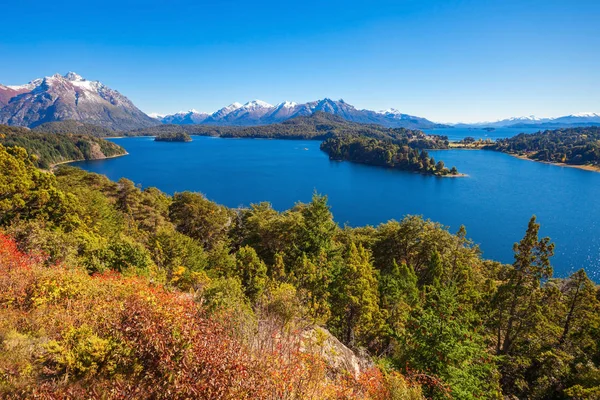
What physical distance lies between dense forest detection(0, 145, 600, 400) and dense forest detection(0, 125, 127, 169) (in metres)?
142

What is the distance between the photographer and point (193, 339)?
290 inches

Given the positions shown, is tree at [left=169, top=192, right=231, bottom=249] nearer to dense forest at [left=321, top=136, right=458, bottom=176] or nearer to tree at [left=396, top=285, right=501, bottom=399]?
tree at [left=396, top=285, right=501, bottom=399]

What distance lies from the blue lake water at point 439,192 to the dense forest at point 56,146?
75.7 feet

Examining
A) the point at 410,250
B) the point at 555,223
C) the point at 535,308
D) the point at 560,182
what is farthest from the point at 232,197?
the point at 560,182

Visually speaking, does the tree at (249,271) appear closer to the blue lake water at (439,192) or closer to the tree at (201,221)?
the tree at (201,221)

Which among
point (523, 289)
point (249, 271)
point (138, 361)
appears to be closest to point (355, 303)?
point (249, 271)

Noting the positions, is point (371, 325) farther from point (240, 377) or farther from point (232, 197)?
point (232, 197)

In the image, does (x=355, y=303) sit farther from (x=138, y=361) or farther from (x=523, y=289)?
(x=138, y=361)

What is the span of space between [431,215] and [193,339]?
84.7m

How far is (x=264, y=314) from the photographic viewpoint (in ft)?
45.5

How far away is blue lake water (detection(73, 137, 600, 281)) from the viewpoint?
6869 cm

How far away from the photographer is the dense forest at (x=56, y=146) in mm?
145750

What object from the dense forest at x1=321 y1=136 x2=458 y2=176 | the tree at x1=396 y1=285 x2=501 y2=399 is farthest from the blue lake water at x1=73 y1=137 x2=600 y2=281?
the tree at x1=396 y1=285 x2=501 y2=399

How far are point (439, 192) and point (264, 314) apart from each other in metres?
107
